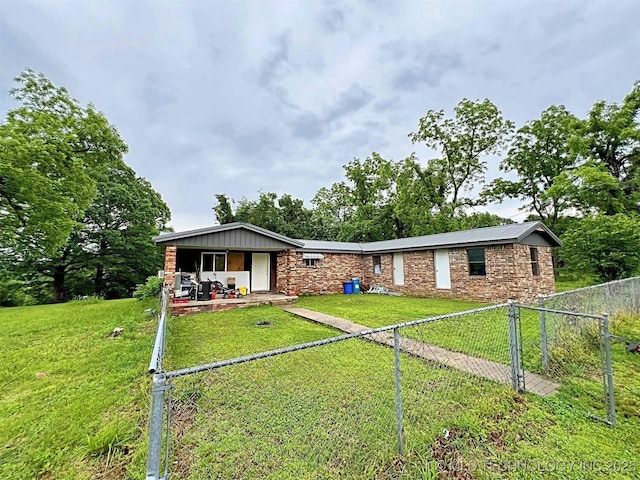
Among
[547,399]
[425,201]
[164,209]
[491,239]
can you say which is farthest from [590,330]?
[164,209]

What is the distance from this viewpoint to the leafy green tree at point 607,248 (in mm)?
10688

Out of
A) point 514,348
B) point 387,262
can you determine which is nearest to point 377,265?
point 387,262

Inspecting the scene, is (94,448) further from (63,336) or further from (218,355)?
(63,336)

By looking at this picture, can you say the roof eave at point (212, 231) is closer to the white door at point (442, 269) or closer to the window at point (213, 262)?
the window at point (213, 262)

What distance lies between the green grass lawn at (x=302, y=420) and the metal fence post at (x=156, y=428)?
3.83 ft

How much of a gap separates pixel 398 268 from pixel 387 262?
0.80 meters

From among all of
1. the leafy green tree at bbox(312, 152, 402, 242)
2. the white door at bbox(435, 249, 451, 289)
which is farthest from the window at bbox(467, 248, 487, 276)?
the leafy green tree at bbox(312, 152, 402, 242)

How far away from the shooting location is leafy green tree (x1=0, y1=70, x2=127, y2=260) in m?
10.3

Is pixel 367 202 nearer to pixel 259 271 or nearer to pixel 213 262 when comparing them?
pixel 259 271

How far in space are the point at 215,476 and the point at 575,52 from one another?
15.8 meters

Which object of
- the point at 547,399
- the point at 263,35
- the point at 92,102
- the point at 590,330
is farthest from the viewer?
the point at 92,102

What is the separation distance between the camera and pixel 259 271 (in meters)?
13.7

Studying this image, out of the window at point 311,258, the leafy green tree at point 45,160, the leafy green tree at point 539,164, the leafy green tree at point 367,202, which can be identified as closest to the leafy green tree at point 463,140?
the leafy green tree at point 539,164

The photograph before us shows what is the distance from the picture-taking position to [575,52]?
1027 cm
